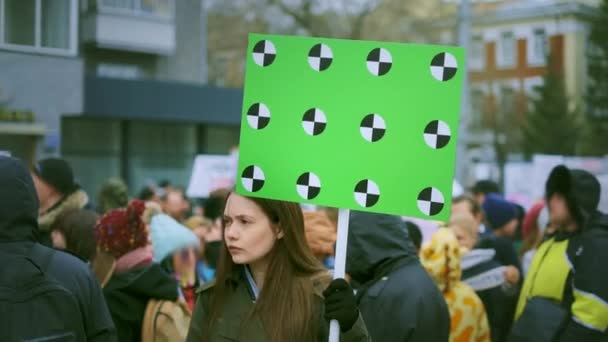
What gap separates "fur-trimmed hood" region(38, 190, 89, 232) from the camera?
592 cm

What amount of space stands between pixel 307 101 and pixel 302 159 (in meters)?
0.22

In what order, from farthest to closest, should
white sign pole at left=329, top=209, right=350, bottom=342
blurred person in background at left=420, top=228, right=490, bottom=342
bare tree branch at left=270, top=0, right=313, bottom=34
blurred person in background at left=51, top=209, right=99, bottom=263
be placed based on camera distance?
1. bare tree branch at left=270, top=0, right=313, bottom=34
2. blurred person in background at left=420, top=228, right=490, bottom=342
3. blurred person in background at left=51, top=209, right=99, bottom=263
4. white sign pole at left=329, top=209, right=350, bottom=342

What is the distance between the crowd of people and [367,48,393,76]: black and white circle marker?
60 cm

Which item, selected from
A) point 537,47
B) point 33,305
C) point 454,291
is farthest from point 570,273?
point 537,47

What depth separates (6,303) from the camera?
2.98 meters

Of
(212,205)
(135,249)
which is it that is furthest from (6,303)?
(212,205)

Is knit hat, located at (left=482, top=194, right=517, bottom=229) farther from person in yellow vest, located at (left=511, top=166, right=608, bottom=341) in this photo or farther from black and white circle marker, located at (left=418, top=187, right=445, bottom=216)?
black and white circle marker, located at (left=418, top=187, right=445, bottom=216)

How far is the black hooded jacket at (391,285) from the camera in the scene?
4.18m

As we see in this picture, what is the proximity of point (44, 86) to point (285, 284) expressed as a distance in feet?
62.7

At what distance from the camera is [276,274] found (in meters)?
3.31

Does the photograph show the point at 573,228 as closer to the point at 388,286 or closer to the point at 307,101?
the point at 388,286

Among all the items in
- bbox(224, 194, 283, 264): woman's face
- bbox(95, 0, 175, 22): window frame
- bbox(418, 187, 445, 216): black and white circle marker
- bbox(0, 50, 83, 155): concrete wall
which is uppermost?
bbox(95, 0, 175, 22): window frame

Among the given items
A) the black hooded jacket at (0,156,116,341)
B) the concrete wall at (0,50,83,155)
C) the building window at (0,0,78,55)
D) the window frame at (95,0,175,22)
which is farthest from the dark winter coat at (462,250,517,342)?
the window frame at (95,0,175,22)

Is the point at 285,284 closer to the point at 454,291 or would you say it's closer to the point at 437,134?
the point at 437,134
